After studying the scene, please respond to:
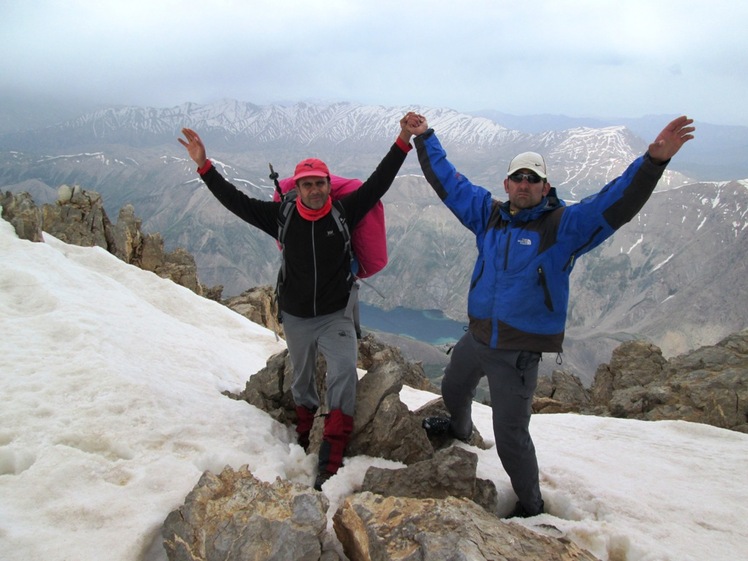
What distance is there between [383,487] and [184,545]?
247 centimetres

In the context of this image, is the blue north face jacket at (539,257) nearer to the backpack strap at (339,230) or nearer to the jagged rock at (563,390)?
the backpack strap at (339,230)

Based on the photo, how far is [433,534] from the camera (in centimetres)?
467

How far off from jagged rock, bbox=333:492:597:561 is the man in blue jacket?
4.43 ft

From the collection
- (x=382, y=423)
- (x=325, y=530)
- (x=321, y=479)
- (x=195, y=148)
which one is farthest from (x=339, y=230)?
(x=325, y=530)

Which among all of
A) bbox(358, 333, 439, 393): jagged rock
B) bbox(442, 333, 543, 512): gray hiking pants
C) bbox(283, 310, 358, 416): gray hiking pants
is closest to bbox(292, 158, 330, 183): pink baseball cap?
bbox(283, 310, 358, 416): gray hiking pants

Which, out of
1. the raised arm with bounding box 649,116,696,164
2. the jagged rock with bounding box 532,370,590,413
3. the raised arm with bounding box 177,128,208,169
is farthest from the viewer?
the jagged rock with bounding box 532,370,590,413

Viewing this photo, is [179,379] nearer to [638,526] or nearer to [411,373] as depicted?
[638,526]

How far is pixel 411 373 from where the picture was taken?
25.8m

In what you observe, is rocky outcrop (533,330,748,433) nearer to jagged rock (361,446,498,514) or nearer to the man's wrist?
jagged rock (361,446,498,514)

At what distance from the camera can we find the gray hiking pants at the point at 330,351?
22.7 feet

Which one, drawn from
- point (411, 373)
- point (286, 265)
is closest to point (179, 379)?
point (286, 265)

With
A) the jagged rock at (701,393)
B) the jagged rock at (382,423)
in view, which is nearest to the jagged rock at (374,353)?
the jagged rock at (701,393)

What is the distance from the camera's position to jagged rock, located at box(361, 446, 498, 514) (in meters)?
6.20

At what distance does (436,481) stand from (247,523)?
8.43 feet
